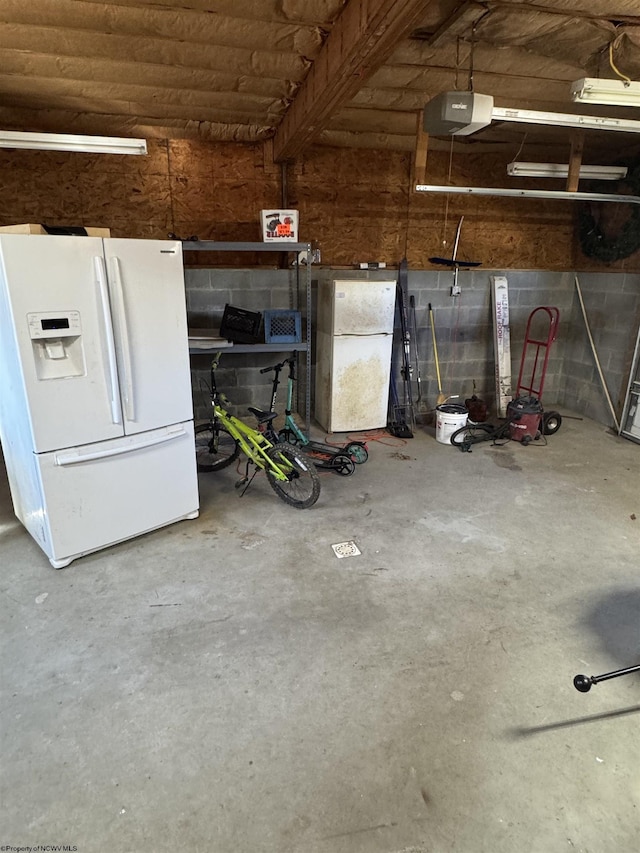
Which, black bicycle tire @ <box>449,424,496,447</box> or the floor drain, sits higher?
black bicycle tire @ <box>449,424,496,447</box>

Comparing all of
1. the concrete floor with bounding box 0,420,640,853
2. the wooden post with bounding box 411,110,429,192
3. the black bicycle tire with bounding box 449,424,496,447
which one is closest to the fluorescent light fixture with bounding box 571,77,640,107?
the wooden post with bounding box 411,110,429,192

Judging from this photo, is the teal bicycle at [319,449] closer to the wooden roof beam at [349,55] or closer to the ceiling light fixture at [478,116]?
the wooden roof beam at [349,55]

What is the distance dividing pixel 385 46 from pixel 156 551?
9.50ft

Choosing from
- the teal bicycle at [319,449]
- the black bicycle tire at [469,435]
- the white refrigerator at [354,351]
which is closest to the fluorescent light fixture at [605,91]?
the white refrigerator at [354,351]

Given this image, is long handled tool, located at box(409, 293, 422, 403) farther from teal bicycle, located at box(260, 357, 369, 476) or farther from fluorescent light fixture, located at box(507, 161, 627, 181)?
teal bicycle, located at box(260, 357, 369, 476)

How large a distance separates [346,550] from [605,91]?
3004 millimetres

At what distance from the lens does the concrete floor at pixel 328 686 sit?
1.51 m

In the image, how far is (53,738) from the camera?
5.77 feet

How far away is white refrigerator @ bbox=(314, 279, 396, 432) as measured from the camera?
15.2 feet

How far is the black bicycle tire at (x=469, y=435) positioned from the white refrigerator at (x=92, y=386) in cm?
261

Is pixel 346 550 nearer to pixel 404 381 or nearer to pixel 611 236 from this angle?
pixel 404 381

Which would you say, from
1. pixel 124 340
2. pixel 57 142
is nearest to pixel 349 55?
pixel 124 340

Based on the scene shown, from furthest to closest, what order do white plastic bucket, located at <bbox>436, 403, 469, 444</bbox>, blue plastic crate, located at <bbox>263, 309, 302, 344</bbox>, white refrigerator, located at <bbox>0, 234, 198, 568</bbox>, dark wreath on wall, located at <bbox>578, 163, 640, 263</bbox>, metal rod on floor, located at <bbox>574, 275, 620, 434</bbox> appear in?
metal rod on floor, located at <bbox>574, 275, 620, 434</bbox> → dark wreath on wall, located at <bbox>578, 163, 640, 263</bbox> → white plastic bucket, located at <bbox>436, 403, 469, 444</bbox> → blue plastic crate, located at <bbox>263, 309, 302, 344</bbox> → white refrigerator, located at <bbox>0, 234, 198, 568</bbox>

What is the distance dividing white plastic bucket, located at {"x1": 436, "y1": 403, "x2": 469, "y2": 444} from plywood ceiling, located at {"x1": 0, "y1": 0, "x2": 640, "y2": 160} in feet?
8.26
